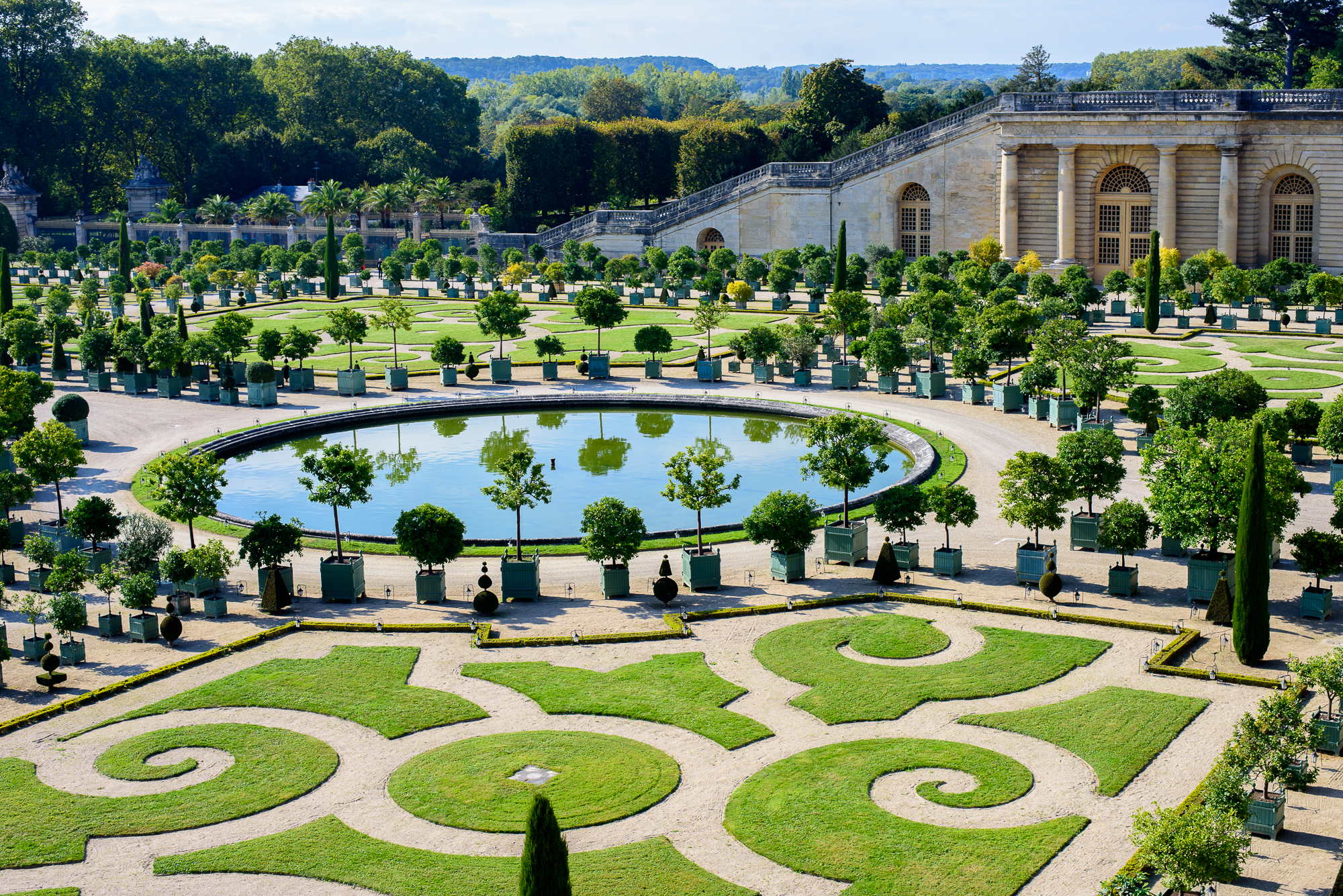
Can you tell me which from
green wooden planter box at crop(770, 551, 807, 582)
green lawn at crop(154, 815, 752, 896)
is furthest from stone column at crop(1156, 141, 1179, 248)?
green lawn at crop(154, 815, 752, 896)

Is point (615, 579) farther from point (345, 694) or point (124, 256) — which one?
point (124, 256)

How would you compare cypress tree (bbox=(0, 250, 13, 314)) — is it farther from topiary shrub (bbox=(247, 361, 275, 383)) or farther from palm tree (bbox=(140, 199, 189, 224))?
palm tree (bbox=(140, 199, 189, 224))

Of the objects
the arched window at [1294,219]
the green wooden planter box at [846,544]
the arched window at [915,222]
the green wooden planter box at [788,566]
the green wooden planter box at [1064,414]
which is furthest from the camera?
the arched window at [915,222]

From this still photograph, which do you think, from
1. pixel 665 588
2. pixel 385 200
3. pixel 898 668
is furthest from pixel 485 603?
pixel 385 200

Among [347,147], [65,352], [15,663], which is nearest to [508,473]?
[15,663]

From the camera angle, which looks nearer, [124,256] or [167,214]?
[124,256]

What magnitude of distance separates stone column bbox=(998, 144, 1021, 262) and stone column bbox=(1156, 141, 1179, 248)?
326 inches

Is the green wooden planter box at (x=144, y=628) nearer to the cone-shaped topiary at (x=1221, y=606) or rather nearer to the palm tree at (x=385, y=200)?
the cone-shaped topiary at (x=1221, y=606)

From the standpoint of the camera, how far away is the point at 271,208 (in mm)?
123125

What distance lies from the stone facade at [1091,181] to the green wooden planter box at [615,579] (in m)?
56.8

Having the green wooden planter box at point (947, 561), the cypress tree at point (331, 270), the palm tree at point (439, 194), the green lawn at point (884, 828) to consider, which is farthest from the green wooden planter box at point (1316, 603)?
the palm tree at point (439, 194)

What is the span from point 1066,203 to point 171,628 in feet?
214

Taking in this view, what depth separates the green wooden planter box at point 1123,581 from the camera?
33.8 metres

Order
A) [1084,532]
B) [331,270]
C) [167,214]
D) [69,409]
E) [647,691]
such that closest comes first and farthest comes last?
[647,691] < [1084,532] < [69,409] < [331,270] < [167,214]
